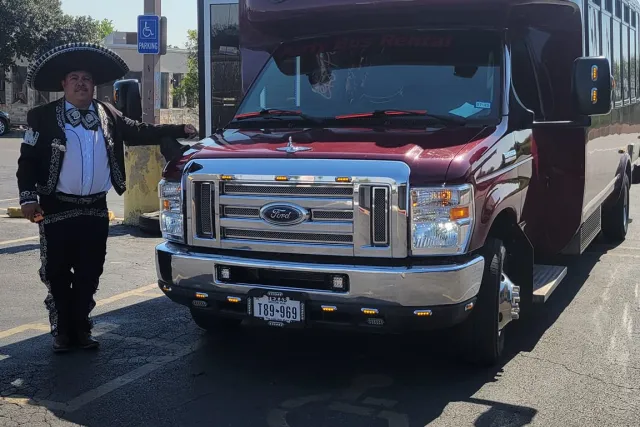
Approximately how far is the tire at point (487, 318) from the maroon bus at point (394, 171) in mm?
12

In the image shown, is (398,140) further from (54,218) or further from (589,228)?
(589,228)

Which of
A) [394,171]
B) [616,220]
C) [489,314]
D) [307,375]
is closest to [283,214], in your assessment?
[394,171]

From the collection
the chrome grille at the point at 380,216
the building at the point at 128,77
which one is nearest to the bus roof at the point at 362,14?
the chrome grille at the point at 380,216

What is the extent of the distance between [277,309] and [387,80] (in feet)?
6.24

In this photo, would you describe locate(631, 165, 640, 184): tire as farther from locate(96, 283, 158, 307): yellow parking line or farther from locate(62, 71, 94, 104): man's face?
locate(62, 71, 94, 104): man's face

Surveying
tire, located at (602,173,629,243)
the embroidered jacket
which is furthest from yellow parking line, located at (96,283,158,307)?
tire, located at (602,173,629,243)

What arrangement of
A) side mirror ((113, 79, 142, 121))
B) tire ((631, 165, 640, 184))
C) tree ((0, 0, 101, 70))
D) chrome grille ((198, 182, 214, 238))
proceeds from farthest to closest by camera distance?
tree ((0, 0, 101, 70)) < tire ((631, 165, 640, 184)) < side mirror ((113, 79, 142, 121)) < chrome grille ((198, 182, 214, 238))

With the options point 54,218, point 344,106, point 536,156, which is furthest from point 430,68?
point 54,218

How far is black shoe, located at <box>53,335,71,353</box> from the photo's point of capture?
577 cm

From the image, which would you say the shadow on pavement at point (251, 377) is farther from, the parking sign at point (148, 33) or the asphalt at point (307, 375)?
the parking sign at point (148, 33)

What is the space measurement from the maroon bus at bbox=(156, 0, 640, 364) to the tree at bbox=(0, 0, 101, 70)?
3646cm

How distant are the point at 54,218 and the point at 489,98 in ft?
9.98

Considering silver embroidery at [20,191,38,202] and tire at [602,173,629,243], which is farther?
tire at [602,173,629,243]

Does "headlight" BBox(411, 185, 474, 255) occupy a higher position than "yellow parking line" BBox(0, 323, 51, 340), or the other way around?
"headlight" BBox(411, 185, 474, 255)
